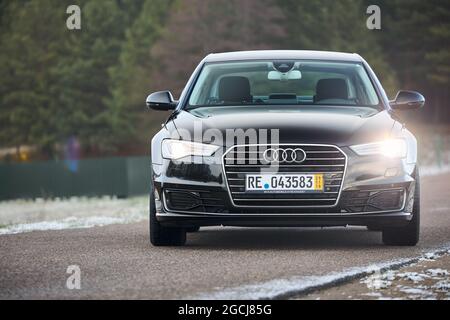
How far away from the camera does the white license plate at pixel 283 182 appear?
929 cm

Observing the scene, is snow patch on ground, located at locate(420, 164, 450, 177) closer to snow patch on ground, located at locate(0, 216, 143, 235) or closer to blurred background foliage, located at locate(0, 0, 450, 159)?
snow patch on ground, located at locate(0, 216, 143, 235)

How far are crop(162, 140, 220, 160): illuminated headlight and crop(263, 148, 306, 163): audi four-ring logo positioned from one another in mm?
417

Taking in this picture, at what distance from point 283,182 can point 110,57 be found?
262 ft

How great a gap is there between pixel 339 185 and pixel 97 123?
7807 centimetres

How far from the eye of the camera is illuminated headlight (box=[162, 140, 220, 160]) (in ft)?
30.8

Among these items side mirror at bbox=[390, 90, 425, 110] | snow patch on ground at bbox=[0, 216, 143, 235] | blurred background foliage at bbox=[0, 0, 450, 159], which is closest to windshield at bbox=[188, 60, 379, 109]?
side mirror at bbox=[390, 90, 425, 110]

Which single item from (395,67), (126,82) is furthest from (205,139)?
(395,67)

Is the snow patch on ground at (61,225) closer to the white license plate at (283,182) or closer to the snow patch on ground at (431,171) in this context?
the white license plate at (283,182)

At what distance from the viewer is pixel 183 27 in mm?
68438

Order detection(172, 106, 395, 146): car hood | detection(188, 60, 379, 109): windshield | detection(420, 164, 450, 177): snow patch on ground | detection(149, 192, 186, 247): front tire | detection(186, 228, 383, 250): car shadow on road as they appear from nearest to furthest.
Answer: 1. detection(172, 106, 395, 146): car hood
2. detection(149, 192, 186, 247): front tire
3. detection(186, 228, 383, 250): car shadow on road
4. detection(188, 60, 379, 109): windshield
5. detection(420, 164, 450, 177): snow patch on ground

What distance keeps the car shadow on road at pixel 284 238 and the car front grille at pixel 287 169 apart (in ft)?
2.47

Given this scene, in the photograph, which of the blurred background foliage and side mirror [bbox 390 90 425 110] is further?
the blurred background foliage

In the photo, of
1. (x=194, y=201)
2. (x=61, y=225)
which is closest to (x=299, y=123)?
(x=194, y=201)
